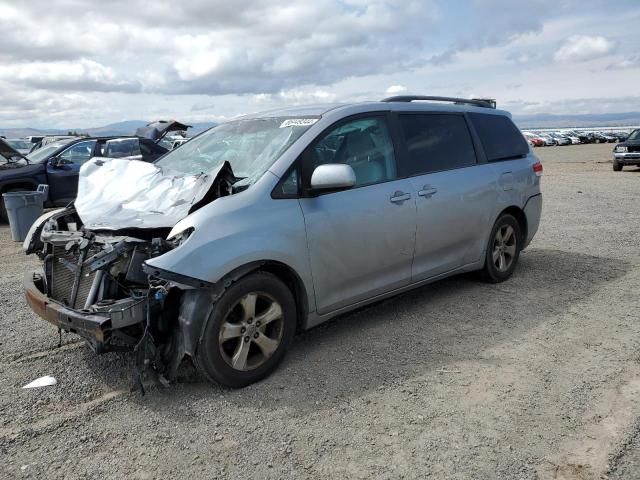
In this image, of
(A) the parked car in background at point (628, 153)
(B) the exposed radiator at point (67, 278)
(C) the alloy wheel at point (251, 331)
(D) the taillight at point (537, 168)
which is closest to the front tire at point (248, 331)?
(C) the alloy wheel at point (251, 331)

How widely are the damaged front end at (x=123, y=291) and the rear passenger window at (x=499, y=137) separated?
9.84ft

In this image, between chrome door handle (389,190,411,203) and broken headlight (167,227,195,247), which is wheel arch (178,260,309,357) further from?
chrome door handle (389,190,411,203)

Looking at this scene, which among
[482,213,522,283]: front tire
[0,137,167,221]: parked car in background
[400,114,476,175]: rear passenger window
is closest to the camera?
[400,114,476,175]: rear passenger window

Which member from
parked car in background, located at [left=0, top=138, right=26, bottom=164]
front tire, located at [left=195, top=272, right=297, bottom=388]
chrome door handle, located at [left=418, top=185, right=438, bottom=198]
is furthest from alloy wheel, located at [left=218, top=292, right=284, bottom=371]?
parked car in background, located at [left=0, top=138, right=26, bottom=164]

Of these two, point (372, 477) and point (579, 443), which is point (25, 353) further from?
point (579, 443)

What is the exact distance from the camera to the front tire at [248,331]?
3.40m

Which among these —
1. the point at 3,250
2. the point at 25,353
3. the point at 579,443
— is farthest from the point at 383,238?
the point at 3,250

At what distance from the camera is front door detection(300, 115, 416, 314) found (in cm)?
392

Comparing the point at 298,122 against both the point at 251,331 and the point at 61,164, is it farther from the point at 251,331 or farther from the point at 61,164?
the point at 61,164

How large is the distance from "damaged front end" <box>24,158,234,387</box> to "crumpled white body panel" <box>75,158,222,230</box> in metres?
0.02

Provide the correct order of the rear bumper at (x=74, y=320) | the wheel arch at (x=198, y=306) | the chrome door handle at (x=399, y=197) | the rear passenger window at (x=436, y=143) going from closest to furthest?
the rear bumper at (x=74, y=320)
the wheel arch at (x=198, y=306)
the chrome door handle at (x=399, y=197)
the rear passenger window at (x=436, y=143)

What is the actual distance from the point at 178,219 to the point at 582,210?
9551mm

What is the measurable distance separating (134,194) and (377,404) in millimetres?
2287

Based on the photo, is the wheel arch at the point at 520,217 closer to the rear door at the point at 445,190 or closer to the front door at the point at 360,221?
the rear door at the point at 445,190
